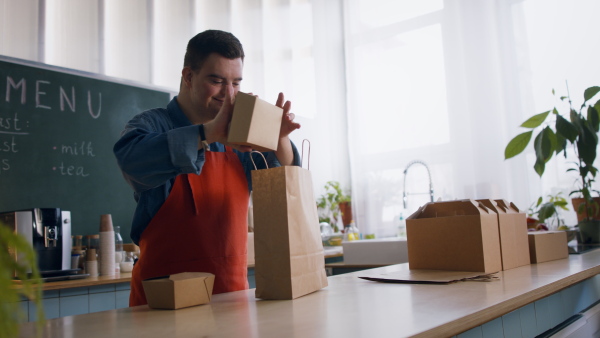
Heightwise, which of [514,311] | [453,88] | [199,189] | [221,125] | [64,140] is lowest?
[514,311]

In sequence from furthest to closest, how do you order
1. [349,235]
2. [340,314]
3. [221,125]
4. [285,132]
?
[349,235], [285,132], [221,125], [340,314]

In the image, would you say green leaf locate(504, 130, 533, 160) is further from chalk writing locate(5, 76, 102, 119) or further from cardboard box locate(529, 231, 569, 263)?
chalk writing locate(5, 76, 102, 119)

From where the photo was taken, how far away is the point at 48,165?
9.64 feet

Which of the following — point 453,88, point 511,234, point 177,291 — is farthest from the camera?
point 453,88

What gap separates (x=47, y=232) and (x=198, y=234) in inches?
61.1

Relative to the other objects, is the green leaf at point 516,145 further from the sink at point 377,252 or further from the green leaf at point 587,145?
the sink at point 377,252

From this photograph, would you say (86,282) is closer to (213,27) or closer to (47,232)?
(47,232)

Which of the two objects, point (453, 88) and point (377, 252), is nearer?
point (377, 252)

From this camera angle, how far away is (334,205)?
4934mm

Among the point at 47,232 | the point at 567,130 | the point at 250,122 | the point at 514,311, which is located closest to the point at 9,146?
the point at 47,232

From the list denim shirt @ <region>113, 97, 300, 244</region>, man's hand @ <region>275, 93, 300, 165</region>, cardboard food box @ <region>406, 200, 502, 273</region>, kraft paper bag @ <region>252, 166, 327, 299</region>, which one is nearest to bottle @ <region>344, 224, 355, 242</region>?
cardboard food box @ <region>406, 200, 502, 273</region>

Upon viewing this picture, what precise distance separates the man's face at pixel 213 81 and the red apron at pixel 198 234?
18cm

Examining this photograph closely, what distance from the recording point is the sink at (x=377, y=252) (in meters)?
3.20

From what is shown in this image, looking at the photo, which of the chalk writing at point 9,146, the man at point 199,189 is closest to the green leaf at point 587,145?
the man at point 199,189
